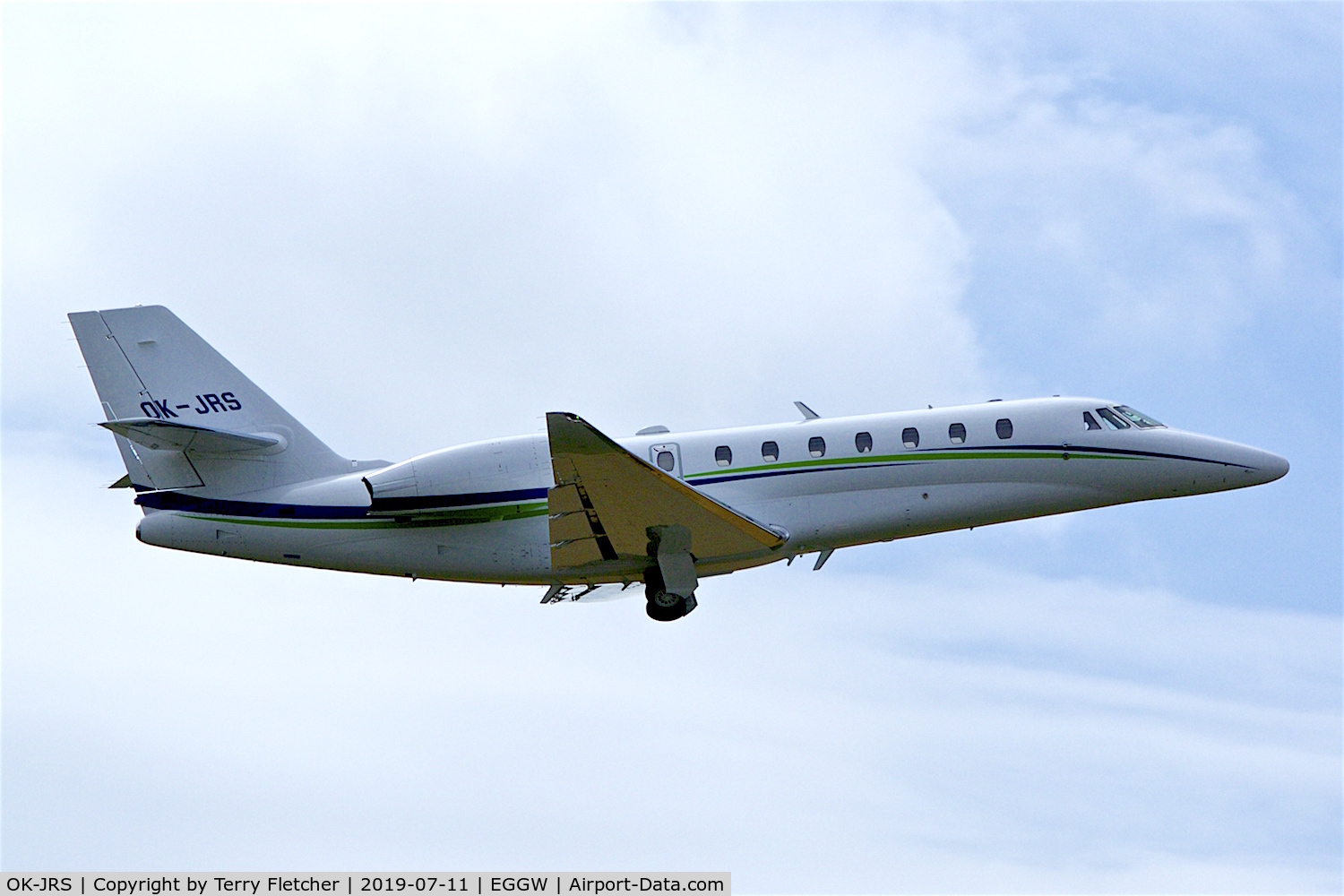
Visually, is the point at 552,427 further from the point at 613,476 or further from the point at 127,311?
the point at 127,311

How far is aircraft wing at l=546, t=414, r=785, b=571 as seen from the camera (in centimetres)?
1919

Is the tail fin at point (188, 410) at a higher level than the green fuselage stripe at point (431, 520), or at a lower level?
higher

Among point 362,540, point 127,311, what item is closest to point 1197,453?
point 362,540

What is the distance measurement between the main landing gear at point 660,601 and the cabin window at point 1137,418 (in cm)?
731

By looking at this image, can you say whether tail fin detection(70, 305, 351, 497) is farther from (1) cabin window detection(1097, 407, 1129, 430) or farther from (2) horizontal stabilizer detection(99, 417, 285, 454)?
(1) cabin window detection(1097, 407, 1129, 430)

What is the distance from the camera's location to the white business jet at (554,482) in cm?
2155

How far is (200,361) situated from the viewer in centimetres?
2330

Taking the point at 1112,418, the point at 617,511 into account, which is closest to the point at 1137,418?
the point at 1112,418

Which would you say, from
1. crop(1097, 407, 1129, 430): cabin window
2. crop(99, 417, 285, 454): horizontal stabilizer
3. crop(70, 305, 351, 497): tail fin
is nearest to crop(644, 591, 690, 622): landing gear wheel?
crop(70, 305, 351, 497): tail fin

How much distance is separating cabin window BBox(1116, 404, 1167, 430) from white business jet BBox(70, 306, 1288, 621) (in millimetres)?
124

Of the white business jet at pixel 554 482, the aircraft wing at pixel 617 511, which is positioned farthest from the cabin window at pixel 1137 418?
the aircraft wing at pixel 617 511

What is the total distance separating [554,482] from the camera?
21047 millimetres

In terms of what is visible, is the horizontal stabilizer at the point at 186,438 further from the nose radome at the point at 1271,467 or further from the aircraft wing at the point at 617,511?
the nose radome at the point at 1271,467

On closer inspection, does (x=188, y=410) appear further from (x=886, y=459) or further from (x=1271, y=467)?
(x=1271, y=467)
